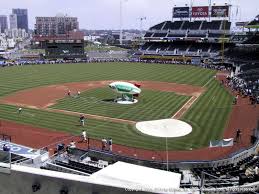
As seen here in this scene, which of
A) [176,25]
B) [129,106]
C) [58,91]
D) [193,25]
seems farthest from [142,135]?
[176,25]

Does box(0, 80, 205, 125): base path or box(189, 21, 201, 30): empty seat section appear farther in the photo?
box(189, 21, 201, 30): empty seat section

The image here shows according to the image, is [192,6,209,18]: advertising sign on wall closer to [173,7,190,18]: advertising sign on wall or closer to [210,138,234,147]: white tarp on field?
[173,7,190,18]: advertising sign on wall

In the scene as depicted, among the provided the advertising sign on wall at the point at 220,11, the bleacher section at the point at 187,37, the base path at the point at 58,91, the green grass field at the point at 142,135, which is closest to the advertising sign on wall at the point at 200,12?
the advertising sign on wall at the point at 220,11

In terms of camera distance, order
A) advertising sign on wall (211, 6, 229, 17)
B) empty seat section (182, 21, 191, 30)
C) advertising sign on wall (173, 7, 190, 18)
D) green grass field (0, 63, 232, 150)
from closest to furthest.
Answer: green grass field (0, 63, 232, 150) → advertising sign on wall (211, 6, 229, 17) → empty seat section (182, 21, 191, 30) → advertising sign on wall (173, 7, 190, 18)

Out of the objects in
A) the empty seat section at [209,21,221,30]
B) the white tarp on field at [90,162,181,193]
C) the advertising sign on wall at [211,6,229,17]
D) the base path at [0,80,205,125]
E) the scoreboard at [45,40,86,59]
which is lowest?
the base path at [0,80,205,125]

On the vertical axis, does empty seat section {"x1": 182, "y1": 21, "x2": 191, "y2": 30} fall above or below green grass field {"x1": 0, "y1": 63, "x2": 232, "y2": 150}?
above

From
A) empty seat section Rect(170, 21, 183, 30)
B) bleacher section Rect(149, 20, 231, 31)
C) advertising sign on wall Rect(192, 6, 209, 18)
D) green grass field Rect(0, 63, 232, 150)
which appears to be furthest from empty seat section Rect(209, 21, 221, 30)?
green grass field Rect(0, 63, 232, 150)

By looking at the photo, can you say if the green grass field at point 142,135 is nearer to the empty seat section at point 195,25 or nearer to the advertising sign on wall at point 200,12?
the empty seat section at point 195,25

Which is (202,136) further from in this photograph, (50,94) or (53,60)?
(53,60)
